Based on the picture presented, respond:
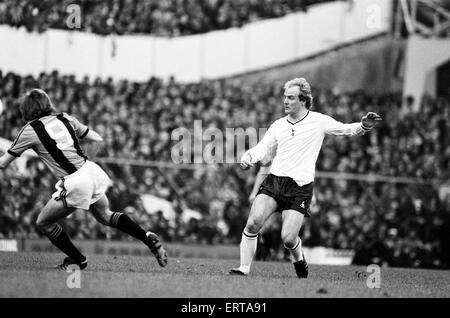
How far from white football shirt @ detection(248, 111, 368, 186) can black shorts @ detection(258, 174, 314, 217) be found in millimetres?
66

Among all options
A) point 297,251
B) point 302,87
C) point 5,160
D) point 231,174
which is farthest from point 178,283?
point 231,174

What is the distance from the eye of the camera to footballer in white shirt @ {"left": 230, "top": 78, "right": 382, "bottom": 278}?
1204 cm

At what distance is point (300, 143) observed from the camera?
12.1 metres

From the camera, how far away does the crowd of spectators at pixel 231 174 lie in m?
22.9

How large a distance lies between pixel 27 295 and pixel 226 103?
20.8m

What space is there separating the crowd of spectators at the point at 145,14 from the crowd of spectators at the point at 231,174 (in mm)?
1920

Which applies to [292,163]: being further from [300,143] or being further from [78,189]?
[78,189]

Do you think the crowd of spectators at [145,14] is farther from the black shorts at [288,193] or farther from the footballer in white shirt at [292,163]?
the black shorts at [288,193]

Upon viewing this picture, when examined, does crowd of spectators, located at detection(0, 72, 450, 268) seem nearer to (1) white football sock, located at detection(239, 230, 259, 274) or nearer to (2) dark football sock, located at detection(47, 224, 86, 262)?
(1) white football sock, located at detection(239, 230, 259, 274)

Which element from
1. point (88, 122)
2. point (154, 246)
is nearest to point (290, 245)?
point (154, 246)

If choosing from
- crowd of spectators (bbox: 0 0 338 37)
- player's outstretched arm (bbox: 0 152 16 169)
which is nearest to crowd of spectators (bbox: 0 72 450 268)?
crowd of spectators (bbox: 0 0 338 37)

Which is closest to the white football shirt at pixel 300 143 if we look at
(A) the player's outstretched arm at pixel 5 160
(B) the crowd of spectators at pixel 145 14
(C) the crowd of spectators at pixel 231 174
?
(A) the player's outstretched arm at pixel 5 160

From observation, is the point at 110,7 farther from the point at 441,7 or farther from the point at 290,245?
the point at 290,245

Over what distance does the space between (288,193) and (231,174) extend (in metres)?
13.9
